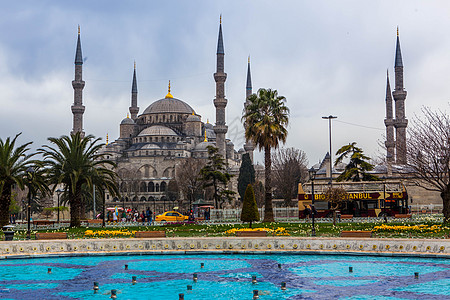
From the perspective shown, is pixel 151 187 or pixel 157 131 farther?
pixel 157 131

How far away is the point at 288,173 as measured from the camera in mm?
52281

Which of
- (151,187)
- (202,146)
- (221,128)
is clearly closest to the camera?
(221,128)

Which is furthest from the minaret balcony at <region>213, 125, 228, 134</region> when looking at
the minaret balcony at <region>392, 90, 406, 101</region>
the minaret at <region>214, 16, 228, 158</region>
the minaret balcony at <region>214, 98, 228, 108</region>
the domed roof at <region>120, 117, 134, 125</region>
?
the domed roof at <region>120, 117, 134, 125</region>

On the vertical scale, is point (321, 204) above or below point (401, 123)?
below

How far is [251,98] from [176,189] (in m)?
42.4

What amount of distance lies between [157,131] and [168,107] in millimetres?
8025

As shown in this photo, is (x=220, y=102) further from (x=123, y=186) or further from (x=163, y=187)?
(x=163, y=187)

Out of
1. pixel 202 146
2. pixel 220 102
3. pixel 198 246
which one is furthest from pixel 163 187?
pixel 198 246

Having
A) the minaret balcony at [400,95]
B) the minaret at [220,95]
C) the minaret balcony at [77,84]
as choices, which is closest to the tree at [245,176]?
the minaret at [220,95]

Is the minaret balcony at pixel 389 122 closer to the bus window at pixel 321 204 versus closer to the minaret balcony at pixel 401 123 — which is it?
the minaret balcony at pixel 401 123

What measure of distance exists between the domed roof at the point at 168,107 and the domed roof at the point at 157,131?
5206 mm

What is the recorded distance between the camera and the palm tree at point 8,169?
2323 cm

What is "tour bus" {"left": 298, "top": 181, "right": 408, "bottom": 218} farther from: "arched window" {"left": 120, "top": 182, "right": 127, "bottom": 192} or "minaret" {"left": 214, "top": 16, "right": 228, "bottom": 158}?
"arched window" {"left": 120, "top": 182, "right": 127, "bottom": 192}

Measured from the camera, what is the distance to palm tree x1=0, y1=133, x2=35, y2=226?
915 inches
